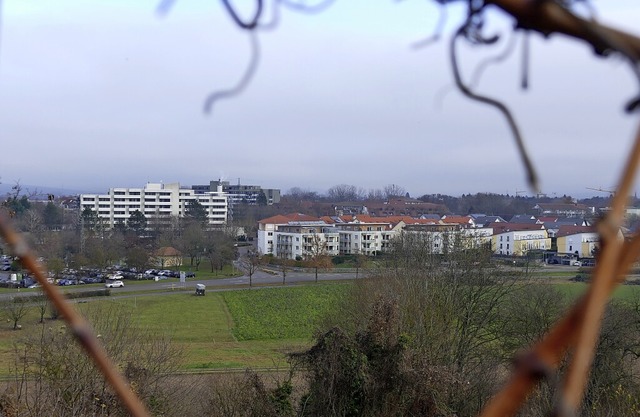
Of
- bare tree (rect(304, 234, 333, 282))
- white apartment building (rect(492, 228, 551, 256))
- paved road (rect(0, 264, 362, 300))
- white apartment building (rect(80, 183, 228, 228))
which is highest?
white apartment building (rect(80, 183, 228, 228))

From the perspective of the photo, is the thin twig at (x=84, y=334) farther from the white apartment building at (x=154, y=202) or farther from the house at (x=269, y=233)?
the white apartment building at (x=154, y=202)

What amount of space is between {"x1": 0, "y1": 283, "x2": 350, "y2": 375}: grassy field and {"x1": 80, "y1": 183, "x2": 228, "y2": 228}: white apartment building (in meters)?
19.6

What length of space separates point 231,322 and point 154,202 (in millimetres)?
29175

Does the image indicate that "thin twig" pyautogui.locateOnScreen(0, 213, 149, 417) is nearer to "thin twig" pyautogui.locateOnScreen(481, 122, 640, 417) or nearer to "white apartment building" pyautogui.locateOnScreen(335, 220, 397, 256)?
"thin twig" pyautogui.locateOnScreen(481, 122, 640, 417)

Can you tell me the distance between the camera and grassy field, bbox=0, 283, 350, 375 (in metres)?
17.2

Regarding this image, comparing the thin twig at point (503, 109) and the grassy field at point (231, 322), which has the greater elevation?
the thin twig at point (503, 109)

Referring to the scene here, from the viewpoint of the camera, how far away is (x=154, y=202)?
50625mm

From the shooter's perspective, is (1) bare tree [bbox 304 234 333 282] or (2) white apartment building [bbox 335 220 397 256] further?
(2) white apartment building [bbox 335 220 397 256]

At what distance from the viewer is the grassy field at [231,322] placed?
56.4 feet

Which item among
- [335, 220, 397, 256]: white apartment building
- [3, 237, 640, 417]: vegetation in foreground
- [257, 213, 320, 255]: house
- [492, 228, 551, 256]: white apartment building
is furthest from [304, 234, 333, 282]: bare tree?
[3, 237, 640, 417]: vegetation in foreground

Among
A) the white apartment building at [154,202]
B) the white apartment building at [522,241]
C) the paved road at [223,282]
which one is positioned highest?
the white apartment building at [154,202]

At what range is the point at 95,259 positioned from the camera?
31797mm

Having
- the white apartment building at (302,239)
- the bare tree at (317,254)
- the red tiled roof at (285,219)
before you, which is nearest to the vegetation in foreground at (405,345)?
the bare tree at (317,254)

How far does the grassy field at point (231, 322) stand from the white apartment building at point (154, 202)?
1961 centimetres
